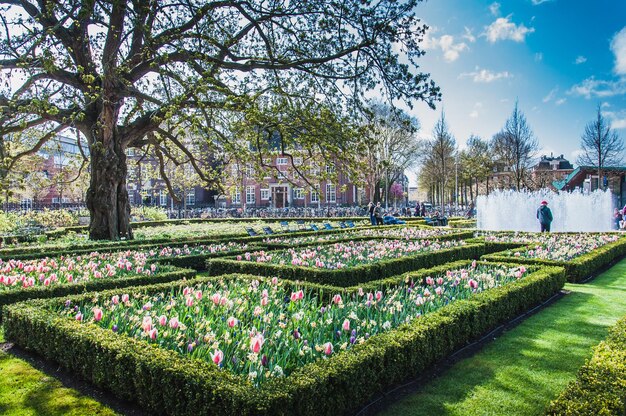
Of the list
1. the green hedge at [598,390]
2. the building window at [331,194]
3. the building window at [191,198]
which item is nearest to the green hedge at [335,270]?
the green hedge at [598,390]

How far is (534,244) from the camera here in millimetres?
12742

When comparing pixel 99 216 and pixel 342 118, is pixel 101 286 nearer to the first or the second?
pixel 342 118

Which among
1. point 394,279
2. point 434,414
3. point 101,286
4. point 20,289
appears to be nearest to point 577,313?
point 394,279

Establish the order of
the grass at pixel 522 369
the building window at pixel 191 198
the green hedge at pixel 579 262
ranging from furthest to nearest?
the building window at pixel 191 198 → the green hedge at pixel 579 262 → the grass at pixel 522 369

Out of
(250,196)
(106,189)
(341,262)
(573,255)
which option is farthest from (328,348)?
(250,196)

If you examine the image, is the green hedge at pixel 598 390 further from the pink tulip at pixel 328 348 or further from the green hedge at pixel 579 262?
the green hedge at pixel 579 262

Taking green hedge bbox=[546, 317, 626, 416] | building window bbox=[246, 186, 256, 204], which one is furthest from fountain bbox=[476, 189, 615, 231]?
building window bbox=[246, 186, 256, 204]

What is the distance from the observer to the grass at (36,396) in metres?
3.96

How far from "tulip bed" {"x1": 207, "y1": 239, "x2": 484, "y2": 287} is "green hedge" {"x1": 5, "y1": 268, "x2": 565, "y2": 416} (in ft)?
9.94

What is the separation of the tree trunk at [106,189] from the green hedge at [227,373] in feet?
34.2

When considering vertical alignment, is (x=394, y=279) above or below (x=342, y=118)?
below

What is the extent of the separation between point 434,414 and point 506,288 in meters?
3.69

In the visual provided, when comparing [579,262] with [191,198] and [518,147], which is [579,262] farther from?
[191,198]

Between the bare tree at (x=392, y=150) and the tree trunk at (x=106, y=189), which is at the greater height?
the bare tree at (x=392, y=150)
